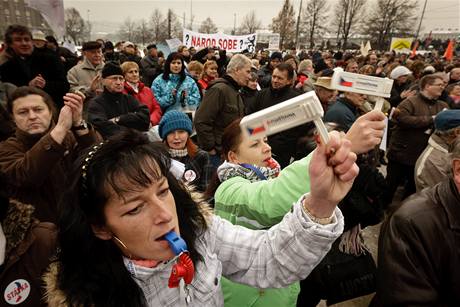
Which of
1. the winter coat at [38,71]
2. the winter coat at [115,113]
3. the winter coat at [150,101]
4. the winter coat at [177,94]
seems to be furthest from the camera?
the winter coat at [177,94]

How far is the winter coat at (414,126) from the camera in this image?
4.49 metres

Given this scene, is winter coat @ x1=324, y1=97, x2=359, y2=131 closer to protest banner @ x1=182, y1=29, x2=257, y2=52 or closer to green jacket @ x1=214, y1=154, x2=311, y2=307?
green jacket @ x1=214, y1=154, x2=311, y2=307

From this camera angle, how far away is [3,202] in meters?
1.49

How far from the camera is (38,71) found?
4.55 metres

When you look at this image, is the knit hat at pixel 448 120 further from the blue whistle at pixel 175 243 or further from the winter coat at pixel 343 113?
the blue whistle at pixel 175 243

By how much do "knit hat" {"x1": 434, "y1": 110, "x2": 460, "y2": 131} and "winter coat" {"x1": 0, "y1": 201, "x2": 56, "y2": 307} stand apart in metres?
3.36

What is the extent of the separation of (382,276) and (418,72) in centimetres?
818

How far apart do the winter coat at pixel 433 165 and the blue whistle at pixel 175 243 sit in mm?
2735

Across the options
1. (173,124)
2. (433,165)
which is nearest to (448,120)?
(433,165)

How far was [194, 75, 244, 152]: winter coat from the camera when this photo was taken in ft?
13.1

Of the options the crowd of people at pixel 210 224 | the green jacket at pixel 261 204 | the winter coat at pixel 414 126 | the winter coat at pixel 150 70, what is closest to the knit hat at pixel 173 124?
the crowd of people at pixel 210 224

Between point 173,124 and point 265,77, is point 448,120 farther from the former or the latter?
point 265,77

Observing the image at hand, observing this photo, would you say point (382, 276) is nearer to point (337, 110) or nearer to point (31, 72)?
point (337, 110)

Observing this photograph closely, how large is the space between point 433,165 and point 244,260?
2.52m
